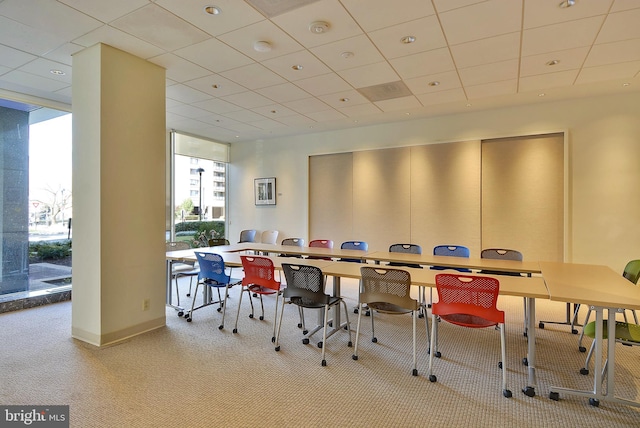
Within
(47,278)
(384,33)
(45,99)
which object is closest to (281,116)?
(384,33)

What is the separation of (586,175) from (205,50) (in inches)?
238

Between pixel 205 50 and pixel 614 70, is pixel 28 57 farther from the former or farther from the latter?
pixel 614 70

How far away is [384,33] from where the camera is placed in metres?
3.28

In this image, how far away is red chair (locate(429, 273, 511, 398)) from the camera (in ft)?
8.56

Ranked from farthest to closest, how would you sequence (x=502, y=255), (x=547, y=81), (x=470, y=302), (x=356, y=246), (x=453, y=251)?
1. (x=356, y=246)
2. (x=453, y=251)
3. (x=547, y=81)
4. (x=502, y=255)
5. (x=470, y=302)

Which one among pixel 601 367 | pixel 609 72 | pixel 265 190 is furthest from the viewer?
pixel 265 190

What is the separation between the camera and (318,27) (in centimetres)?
314

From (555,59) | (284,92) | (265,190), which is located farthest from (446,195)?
(265,190)

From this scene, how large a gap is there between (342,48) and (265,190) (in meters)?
5.28

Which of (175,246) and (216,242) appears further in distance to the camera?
(216,242)

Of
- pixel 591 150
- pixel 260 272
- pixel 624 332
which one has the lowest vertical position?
pixel 624 332

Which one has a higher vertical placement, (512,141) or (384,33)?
(384,33)

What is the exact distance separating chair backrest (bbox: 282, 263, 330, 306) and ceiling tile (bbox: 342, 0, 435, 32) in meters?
2.39

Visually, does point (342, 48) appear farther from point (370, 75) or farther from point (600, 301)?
point (600, 301)
